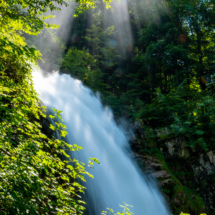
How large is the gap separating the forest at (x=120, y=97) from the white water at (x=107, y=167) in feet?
1.59

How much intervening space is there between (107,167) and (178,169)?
4369mm

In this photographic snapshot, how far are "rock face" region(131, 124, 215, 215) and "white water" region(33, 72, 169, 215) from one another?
59 cm

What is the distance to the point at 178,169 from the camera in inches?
337

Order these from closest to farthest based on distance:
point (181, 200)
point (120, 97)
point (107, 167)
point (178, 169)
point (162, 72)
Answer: point (107, 167)
point (181, 200)
point (178, 169)
point (120, 97)
point (162, 72)

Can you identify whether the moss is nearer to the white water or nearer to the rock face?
the rock face

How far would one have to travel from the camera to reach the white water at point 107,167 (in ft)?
17.7

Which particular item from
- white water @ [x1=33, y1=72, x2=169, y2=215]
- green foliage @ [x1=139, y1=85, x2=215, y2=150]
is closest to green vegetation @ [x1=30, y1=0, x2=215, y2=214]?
green foliage @ [x1=139, y1=85, x2=215, y2=150]

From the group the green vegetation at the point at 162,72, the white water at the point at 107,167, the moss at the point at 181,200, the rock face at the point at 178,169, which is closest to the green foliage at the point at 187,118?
the green vegetation at the point at 162,72

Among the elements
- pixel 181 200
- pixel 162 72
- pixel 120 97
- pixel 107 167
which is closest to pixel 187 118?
pixel 181 200

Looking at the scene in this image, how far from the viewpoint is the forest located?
201 cm

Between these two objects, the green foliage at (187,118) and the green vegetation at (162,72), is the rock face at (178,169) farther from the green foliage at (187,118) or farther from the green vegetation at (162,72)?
the green foliage at (187,118)

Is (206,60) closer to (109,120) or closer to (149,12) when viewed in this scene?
(149,12)

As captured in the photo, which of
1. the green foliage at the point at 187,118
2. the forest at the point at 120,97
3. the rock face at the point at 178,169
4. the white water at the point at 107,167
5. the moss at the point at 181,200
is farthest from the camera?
the green foliage at the point at 187,118

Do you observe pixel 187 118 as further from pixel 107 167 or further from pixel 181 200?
pixel 107 167
